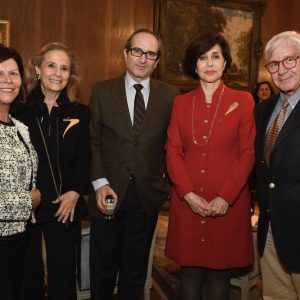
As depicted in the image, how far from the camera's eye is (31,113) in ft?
6.87

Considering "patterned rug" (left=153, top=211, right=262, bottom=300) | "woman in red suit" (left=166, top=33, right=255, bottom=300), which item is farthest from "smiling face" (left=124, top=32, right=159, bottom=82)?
"patterned rug" (left=153, top=211, right=262, bottom=300)

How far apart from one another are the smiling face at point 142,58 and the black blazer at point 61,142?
0.40m

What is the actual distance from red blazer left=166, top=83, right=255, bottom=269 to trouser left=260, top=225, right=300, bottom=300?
18cm

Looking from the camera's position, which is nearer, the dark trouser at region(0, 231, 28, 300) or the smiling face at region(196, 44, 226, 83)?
the dark trouser at region(0, 231, 28, 300)

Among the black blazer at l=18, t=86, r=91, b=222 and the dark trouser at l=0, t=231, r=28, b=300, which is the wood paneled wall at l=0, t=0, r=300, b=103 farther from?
the dark trouser at l=0, t=231, r=28, b=300

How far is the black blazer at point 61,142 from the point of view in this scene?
2070mm

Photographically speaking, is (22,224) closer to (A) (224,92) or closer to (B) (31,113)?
(B) (31,113)

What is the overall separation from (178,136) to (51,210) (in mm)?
871

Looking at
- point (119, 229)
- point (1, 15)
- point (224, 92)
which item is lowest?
point (119, 229)

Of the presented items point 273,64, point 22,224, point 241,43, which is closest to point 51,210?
point 22,224

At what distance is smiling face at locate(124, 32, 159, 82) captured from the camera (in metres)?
2.36

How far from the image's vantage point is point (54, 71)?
214 centimetres

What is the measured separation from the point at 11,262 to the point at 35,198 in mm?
333

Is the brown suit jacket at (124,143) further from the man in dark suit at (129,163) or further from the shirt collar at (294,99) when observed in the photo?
the shirt collar at (294,99)
